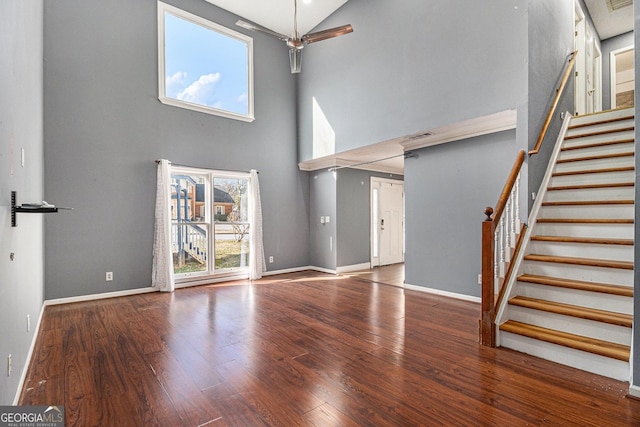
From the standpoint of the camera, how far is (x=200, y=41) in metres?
5.66

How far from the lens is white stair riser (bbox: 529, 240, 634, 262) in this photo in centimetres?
276

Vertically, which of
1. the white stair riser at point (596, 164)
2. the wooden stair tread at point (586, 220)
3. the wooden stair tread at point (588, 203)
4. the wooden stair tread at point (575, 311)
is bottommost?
the wooden stair tread at point (575, 311)

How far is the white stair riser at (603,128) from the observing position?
384 cm

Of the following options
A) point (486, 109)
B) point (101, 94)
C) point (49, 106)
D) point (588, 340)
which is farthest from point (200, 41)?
point (588, 340)

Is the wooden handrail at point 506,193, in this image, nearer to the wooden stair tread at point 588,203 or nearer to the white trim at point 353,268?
the wooden stair tread at point 588,203

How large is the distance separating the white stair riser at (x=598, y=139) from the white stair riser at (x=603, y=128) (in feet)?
0.24

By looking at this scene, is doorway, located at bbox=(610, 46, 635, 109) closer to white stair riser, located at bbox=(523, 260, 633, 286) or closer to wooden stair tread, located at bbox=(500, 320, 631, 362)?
white stair riser, located at bbox=(523, 260, 633, 286)

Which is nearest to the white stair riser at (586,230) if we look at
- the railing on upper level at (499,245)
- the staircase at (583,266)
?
the staircase at (583,266)

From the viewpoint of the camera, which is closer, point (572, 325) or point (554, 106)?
point (572, 325)

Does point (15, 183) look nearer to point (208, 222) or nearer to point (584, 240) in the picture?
point (208, 222)

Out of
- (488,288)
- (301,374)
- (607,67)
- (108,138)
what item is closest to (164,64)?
(108,138)

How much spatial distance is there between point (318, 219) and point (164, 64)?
4119mm

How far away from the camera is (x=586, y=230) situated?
312 centimetres

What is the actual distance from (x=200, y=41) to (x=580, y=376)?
22.7 ft
